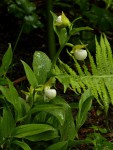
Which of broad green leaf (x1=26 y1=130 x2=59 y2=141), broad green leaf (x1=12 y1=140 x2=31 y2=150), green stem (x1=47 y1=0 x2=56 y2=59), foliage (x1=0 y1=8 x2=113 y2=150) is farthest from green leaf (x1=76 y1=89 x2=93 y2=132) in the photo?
green stem (x1=47 y1=0 x2=56 y2=59)

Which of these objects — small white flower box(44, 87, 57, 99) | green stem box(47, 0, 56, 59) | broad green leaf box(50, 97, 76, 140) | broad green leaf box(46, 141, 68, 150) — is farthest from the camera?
green stem box(47, 0, 56, 59)

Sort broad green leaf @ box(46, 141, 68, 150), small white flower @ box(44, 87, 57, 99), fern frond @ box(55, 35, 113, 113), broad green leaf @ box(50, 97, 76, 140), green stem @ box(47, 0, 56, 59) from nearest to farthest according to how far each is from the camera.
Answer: small white flower @ box(44, 87, 57, 99), broad green leaf @ box(46, 141, 68, 150), broad green leaf @ box(50, 97, 76, 140), fern frond @ box(55, 35, 113, 113), green stem @ box(47, 0, 56, 59)

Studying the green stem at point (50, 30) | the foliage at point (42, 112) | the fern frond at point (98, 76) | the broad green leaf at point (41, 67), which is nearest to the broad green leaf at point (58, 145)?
the foliage at point (42, 112)

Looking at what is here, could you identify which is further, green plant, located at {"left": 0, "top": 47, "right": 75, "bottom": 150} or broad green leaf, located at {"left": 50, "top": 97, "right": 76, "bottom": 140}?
broad green leaf, located at {"left": 50, "top": 97, "right": 76, "bottom": 140}

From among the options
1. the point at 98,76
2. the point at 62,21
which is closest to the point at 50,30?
the point at 98,76

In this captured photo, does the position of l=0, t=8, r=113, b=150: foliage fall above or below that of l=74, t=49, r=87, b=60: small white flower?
below

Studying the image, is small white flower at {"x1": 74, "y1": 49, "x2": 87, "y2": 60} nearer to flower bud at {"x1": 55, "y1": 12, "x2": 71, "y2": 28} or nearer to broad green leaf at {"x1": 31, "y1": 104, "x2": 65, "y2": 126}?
flower bud at {"x1": 55, "y1": 12, "x2": 71, "y2": 28}
